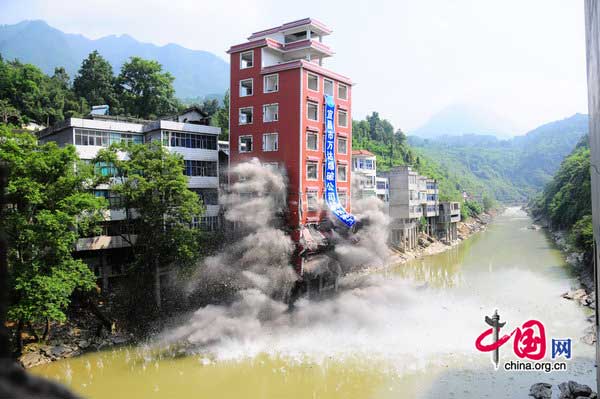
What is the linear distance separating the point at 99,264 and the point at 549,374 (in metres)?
19.3

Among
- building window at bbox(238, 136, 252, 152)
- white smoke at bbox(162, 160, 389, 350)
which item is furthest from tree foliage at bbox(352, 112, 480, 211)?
white smoke at bbox(162, 160, 389, 350)

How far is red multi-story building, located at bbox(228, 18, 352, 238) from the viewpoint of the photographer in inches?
966

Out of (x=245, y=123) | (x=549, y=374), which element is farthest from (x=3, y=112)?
(x=549, y=374)

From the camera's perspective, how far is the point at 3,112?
32250mm

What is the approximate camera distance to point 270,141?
25.7 m

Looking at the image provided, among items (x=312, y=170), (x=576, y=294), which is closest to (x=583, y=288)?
(x=576, y=294)

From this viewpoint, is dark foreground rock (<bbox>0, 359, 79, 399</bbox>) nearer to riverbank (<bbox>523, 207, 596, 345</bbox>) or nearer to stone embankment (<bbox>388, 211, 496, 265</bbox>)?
riverbank (<bbox>523, 207, 596, 345</bbox>)

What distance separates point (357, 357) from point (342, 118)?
13.7m

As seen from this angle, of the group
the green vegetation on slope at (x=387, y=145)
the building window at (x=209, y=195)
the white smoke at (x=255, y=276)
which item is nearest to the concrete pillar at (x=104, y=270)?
the white smoke at (x=255, y=276)

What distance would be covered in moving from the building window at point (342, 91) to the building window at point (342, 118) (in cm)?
77

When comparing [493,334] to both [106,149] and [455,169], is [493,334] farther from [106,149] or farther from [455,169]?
[455,169]

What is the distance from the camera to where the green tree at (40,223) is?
57.3 feet

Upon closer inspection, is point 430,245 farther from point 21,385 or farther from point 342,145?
point 21,385

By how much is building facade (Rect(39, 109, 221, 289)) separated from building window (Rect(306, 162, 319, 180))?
5.30m
